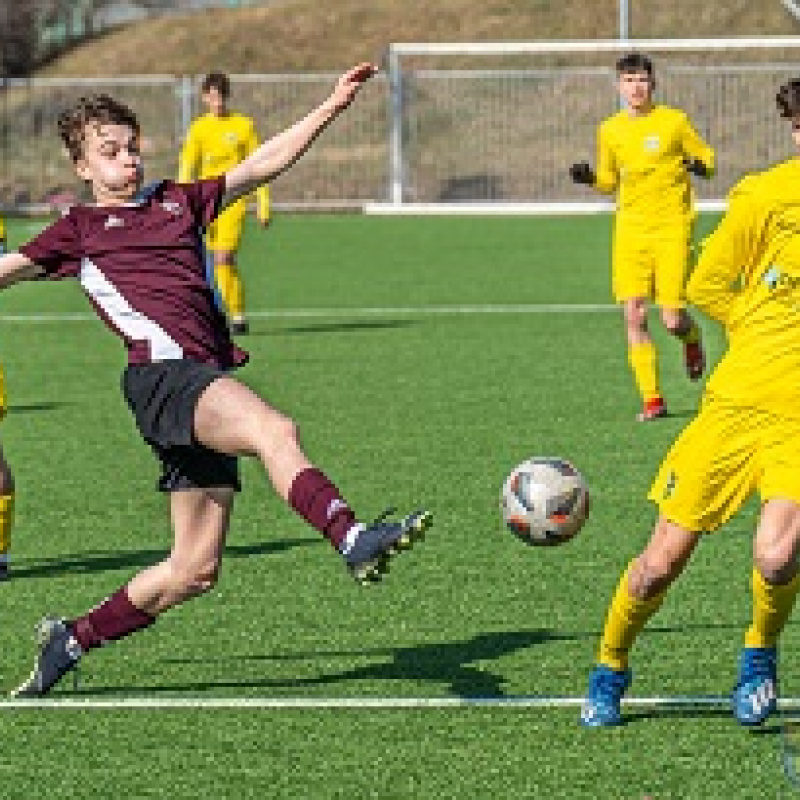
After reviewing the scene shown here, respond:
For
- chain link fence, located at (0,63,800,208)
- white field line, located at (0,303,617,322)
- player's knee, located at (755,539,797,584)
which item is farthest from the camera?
chain link fence, located at (0,63,800,208)

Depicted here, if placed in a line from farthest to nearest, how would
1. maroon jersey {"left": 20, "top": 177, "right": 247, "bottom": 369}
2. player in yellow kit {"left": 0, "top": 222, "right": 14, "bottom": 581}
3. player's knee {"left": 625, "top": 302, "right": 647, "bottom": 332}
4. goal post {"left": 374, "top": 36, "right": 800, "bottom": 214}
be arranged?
goal post {"left": 374, "top": 36, "right": 800, "bottom": 214} → player's knee {"left": 625, "top": 302, "right": 647, "bottom": 332} → player in yellow kit {"left": 0, "top": 222, "right": 14, "bottom": 581} → maroon jersey {"left": 20, "top": 177, "right": 247, "bottom": 369}

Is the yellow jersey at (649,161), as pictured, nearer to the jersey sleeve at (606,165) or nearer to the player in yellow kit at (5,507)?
the jersey sleeve at (606,165)

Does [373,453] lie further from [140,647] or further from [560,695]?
[560,695]

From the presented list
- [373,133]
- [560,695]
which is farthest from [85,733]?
[373,133]

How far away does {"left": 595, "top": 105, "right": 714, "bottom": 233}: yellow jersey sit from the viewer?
15.2 m

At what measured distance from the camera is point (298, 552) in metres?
10.3

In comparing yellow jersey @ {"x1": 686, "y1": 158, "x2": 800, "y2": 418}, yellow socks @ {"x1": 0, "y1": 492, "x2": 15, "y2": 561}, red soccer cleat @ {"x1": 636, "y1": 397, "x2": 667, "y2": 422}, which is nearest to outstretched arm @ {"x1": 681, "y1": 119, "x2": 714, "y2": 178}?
red soccer cleat @ {"x1": 636, "y1": 397, "x2": 667, "y2": 422}

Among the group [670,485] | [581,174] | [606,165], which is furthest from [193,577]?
[606,165]

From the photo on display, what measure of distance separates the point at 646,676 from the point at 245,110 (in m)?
34.8

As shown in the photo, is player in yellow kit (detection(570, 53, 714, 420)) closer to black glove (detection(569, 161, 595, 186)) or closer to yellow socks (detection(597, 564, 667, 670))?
black glove (detection(569, 161, 595, 186))

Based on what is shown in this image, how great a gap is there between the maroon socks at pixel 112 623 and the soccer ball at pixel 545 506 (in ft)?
4.07

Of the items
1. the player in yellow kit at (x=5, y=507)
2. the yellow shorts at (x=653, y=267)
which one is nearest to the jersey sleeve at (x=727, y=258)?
the player in yellow kit at (x=5, y=507)

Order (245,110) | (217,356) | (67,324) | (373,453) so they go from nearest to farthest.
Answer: (217,356), (373,453), (67,324), (245,110)

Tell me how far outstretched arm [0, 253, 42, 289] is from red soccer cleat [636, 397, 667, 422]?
24.7ft
